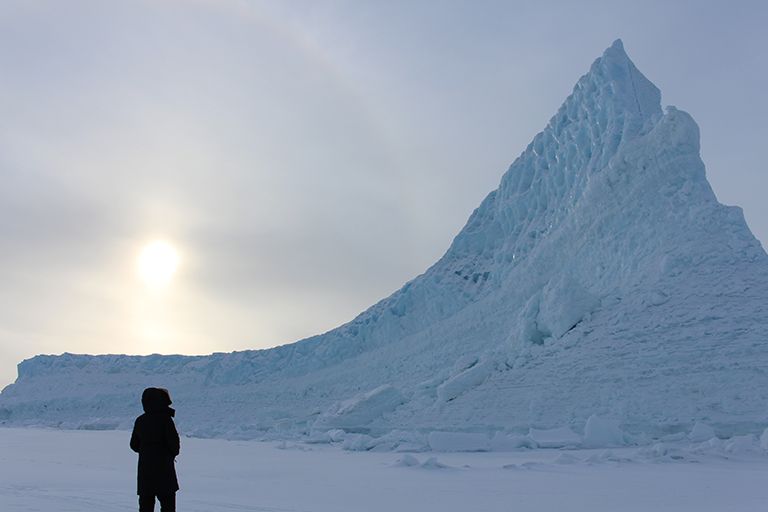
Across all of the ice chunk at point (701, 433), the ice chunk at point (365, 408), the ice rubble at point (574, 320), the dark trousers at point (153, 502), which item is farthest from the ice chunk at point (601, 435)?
the dark trousers at point (153, 502)

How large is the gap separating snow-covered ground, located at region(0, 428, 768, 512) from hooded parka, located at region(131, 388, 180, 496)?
0.86 m

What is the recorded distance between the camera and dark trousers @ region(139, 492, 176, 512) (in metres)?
3.25

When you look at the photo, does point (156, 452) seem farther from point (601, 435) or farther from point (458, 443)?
point (601, 435)

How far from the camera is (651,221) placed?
15.4 meters

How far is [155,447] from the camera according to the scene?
337 centimetres

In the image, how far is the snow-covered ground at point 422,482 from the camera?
430 cm

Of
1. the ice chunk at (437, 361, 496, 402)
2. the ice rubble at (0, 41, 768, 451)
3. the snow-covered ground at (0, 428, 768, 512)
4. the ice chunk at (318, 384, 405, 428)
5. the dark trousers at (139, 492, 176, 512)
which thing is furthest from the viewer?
the ice chunk at (318, 384, 405, 428)

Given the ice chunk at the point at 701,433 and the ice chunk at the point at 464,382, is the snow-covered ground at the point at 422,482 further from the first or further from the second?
the ice chunk at the point at 464,382

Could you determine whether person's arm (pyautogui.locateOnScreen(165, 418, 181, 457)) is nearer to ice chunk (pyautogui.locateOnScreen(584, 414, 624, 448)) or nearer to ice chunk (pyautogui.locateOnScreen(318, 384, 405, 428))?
ice chunk (pyautogui.locateOnScreen(584, 414, 624, 448))

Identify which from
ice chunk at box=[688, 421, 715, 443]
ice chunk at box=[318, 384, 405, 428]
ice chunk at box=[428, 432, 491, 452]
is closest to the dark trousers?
ice chunk at box=[428, 432, 491, 452]

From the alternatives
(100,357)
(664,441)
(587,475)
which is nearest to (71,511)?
(587,475)

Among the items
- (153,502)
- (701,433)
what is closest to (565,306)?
(701,433)

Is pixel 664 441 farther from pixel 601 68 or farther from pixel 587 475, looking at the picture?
pixel 601 68

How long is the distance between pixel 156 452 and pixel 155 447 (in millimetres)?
32
